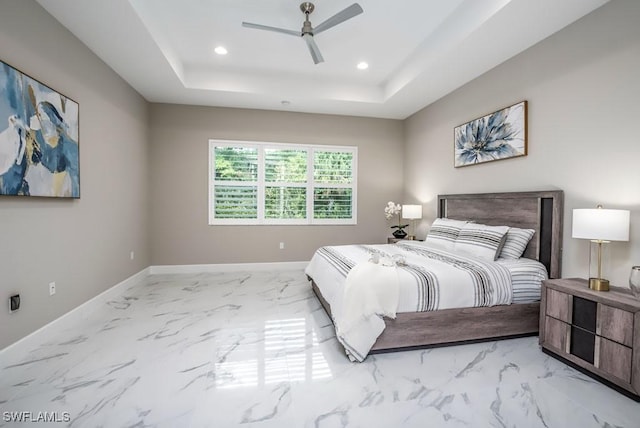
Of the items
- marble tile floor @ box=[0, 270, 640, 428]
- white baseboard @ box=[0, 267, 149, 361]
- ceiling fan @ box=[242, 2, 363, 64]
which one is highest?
ceiling fan @ box=[242, 2, 363, 64]

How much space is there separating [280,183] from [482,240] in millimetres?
3270

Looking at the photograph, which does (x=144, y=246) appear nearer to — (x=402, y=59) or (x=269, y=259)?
(x=269, y=259)

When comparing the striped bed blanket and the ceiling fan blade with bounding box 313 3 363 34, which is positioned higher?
the ceiling fan blade with bounding box 313 3 363 34

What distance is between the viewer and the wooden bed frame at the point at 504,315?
7.64 ft

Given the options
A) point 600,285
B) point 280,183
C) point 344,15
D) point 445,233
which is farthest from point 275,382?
point 280,183

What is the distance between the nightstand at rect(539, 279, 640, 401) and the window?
3470 millimetres

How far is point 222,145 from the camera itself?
16.4 feet

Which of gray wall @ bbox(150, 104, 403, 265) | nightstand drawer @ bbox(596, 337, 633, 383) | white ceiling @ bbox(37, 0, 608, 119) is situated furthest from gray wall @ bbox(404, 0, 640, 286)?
gray wall @ bbox(150, 104, 403, 265)

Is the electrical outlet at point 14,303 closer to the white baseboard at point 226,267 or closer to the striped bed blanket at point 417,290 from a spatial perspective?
the striped bed blanket at point 417,290

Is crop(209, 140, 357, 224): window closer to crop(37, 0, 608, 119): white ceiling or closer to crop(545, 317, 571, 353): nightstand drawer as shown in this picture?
crop(37, 0, 608, 119): white ceiling

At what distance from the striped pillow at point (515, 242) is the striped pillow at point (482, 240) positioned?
0.07m

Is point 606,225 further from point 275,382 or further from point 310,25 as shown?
point 310,25

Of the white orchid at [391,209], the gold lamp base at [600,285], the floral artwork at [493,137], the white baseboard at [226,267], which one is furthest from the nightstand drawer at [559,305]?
the white baseboard at [226,267]
